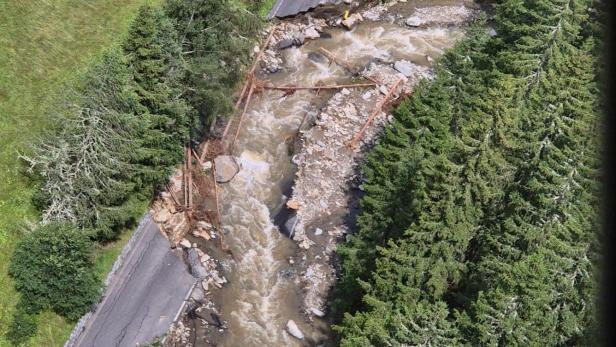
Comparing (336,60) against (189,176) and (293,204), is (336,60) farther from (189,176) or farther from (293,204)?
(189,176)

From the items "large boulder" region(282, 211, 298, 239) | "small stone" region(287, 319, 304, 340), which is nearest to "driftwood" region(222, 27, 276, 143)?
"large boulder" region(282, 211, 298, 239)

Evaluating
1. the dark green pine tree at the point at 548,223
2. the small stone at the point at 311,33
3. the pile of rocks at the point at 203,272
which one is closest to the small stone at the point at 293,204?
the pile of rocks at the point at 203,272

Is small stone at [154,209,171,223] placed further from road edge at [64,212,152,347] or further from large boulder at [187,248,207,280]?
large boulder at [187,248,207,280]

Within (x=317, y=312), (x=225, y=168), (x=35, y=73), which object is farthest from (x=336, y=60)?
(x=35, y=73)

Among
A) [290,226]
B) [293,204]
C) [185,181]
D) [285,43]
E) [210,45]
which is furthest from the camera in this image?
[285,43]

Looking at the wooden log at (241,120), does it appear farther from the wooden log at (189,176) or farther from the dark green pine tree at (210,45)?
the dark green pine tree at (210,45)

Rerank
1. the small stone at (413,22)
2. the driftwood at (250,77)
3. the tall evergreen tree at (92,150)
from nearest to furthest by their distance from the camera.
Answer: the tall evergreen tree at (92,150) < the driftwood at (250,77) < the small stone at (413,22)
